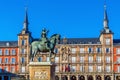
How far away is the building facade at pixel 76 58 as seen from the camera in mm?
109000

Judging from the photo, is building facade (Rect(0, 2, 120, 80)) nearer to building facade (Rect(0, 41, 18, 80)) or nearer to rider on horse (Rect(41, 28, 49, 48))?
building facade (Rect(0, 41, 18, 80))

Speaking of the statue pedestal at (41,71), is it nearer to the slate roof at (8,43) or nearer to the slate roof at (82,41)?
the slate roof at (82,41)

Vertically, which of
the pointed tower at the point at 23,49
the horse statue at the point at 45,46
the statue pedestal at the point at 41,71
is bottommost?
the statue pedestal at the point at 41,71

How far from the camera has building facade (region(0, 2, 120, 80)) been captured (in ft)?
358

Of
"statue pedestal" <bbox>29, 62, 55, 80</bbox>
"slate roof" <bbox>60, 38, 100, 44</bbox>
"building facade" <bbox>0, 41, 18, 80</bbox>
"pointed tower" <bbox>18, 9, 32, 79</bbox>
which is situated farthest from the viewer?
"slate roof" <bbox>60, 38, 100, 44</bbox>

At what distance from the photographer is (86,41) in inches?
4461

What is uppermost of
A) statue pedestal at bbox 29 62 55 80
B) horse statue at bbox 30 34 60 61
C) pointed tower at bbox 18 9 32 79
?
pointed tower at bbox 18 9 32 79

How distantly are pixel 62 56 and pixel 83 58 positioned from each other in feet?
20.1

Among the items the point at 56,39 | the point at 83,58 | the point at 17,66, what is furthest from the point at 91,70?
the point at 56,39

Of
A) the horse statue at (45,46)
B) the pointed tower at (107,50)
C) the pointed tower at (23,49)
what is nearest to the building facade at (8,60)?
the pointed tower at (23,49)

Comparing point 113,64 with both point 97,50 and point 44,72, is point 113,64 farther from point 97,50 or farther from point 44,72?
point 44,72

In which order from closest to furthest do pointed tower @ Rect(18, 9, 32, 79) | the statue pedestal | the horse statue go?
the statue pedestal
the horse statue
pointed tower @ Rect(18, 9, 32, 79)

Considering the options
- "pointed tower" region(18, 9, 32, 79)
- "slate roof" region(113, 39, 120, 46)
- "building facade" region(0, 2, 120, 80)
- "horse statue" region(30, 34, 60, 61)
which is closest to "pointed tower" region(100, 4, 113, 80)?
"building facade" region(0, 2, 120, 80)

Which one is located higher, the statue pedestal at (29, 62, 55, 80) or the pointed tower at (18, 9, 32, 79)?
the pointed tower at (18, 9, 32, 79)
